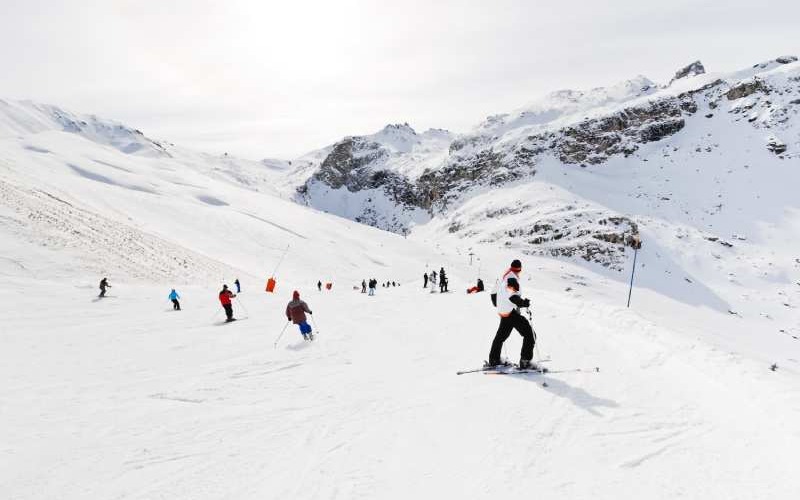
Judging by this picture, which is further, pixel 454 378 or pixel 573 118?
pixel 573 118

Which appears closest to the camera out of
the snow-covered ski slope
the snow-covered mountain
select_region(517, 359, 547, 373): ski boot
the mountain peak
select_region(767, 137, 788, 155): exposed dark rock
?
the snow-covered ski slope

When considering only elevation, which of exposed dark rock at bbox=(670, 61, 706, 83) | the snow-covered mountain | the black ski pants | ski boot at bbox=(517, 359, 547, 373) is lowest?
ski boot at bbox=(517, 359, 547, 373)

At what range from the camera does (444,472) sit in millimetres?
4598

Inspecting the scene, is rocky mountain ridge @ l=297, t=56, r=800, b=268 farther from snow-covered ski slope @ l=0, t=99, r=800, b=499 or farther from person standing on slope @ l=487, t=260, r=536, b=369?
person standing on slope @ l=487, t=260, r=536, b=369

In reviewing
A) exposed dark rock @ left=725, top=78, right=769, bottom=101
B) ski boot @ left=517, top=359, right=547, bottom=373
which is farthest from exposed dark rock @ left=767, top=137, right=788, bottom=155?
ski boot @ left=517, top=359, right=547, bottom=373

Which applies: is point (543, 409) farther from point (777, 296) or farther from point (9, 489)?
point (777, 296)

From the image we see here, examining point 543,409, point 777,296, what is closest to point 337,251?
point 543,409

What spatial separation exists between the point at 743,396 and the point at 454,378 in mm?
4628

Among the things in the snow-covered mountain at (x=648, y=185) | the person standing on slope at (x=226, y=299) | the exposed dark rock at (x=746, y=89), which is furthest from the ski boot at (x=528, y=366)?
the exposed dark rock at (x=746, y=89)

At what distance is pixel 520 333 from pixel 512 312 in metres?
0.46

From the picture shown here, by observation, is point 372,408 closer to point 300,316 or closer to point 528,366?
point 528,366

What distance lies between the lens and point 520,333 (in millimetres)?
7883

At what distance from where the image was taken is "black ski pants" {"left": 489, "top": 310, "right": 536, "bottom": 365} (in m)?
7.81

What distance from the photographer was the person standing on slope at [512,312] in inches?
298
